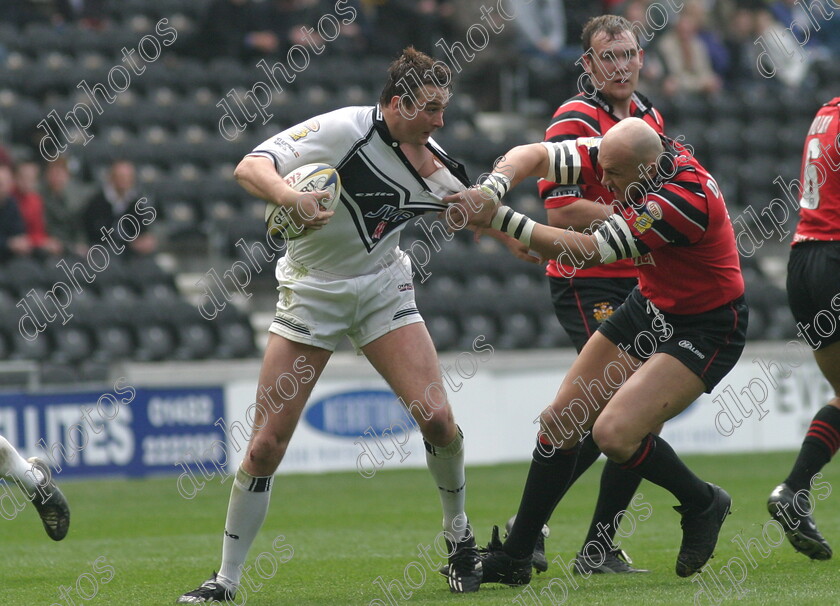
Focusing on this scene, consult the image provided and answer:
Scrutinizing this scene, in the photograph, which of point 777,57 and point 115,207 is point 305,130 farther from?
point 777,57

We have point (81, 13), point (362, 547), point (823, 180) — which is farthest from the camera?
point (81, 13)

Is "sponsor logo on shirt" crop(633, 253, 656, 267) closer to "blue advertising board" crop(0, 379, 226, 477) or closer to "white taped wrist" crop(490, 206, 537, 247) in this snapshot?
"white taped wrist" crop(490, 206, 537, 247)

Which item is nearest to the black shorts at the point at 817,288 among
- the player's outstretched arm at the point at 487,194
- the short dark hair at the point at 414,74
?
the player's outstretched arm at the point at 487,194

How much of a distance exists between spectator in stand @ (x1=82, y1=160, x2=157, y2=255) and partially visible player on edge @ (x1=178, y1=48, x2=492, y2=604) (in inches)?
312

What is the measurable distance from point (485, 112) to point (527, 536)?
13417mm

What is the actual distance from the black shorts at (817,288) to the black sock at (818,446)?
37 cm

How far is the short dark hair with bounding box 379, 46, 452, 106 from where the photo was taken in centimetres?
549

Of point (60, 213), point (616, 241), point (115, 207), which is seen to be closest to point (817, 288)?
point (616, 241)

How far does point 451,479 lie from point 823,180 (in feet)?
8.01

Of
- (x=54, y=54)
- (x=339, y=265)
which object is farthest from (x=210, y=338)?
(x=339, y=265)

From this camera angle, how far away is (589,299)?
6.60 meters

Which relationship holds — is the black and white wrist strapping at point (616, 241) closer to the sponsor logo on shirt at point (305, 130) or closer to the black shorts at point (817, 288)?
the sponsor logo on shirt at point (305, 130)

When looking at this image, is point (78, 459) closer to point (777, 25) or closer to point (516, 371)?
point (516, 371)

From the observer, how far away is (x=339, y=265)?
19.1 ft
